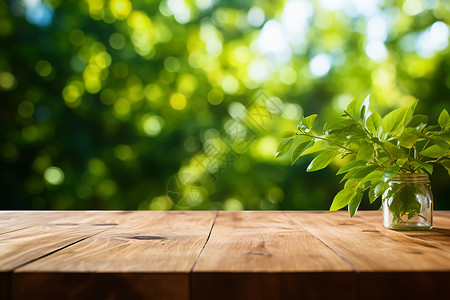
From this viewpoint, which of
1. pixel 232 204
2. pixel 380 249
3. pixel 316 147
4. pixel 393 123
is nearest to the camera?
pixel 380 249

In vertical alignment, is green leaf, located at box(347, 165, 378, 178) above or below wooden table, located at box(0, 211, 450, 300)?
above

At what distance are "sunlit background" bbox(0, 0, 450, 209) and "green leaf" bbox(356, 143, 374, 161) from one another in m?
1.73

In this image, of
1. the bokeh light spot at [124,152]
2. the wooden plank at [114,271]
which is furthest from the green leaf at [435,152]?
the bokeh light spot at [124,152]

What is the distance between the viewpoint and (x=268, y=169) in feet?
8.07

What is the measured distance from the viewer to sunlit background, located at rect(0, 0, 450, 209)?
2.45 meters

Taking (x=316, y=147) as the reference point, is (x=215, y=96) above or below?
above

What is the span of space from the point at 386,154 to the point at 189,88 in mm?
1894

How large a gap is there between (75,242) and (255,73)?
2039mm

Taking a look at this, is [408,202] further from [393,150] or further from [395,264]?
[395,264]

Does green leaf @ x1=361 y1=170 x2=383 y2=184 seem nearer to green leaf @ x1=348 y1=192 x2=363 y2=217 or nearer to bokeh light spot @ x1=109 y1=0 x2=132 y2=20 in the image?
green leaf @ x1=348 y1=192 x2=363 y2=217

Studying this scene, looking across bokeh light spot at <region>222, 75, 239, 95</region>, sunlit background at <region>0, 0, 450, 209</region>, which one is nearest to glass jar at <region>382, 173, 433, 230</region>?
sunlit background at <region>0, 0, 450, 209</region>

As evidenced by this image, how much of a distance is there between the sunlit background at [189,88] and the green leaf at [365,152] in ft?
5.66

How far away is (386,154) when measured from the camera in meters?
0.73
